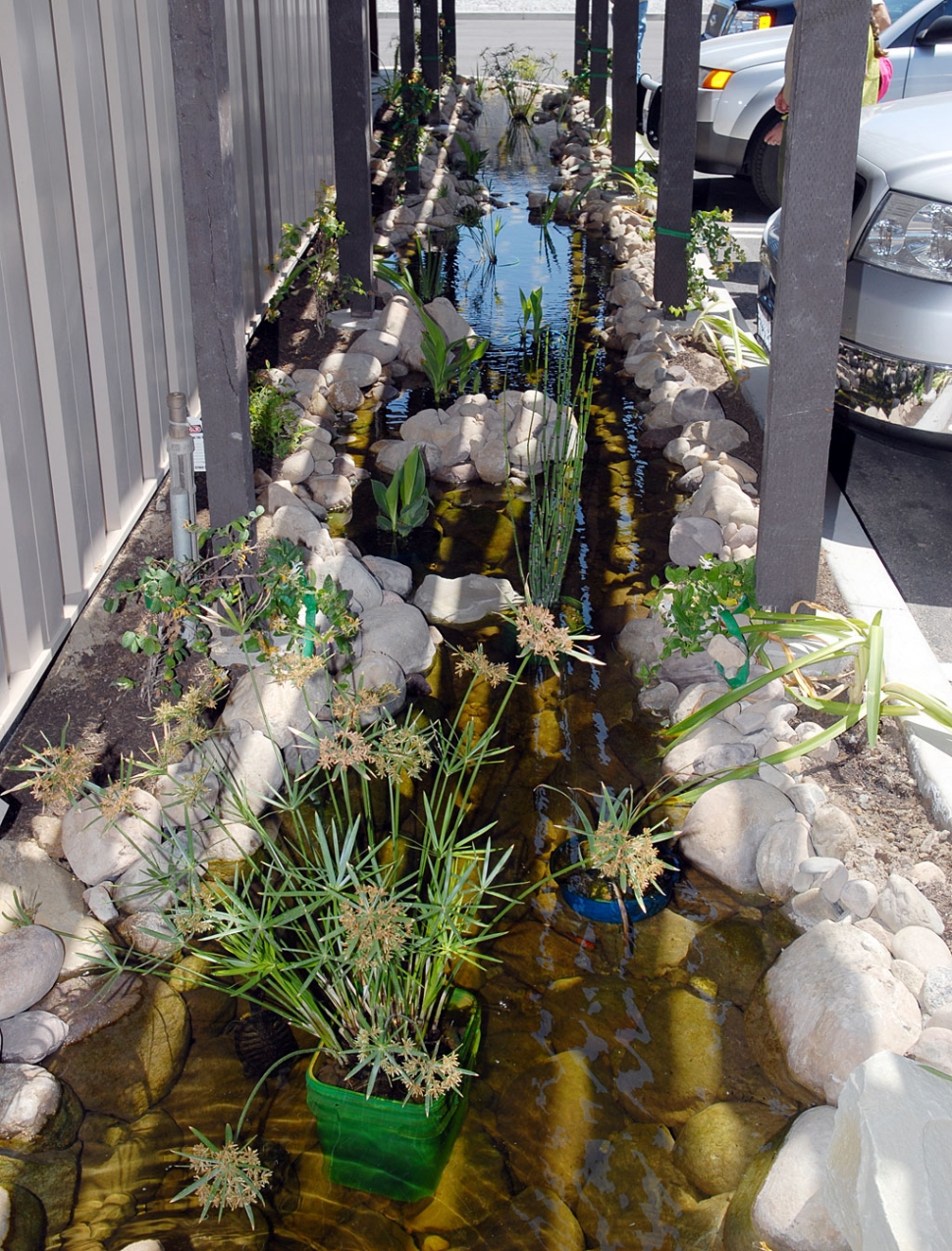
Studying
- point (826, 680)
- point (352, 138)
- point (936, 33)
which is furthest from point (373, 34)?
point (826, 680)

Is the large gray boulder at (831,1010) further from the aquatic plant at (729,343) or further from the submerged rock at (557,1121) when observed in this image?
the aquatic plant at (729,343)

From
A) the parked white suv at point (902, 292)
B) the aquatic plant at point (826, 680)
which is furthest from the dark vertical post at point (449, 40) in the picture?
the aquatic plant at point (826, 680)

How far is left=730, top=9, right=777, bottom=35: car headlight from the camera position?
10.4 m

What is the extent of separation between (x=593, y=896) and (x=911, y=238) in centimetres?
283

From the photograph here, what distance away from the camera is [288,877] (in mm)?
2305

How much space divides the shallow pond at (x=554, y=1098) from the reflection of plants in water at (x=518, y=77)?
12.2m

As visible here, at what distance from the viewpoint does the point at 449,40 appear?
1673cm

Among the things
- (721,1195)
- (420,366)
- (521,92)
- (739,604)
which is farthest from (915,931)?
(521,92)

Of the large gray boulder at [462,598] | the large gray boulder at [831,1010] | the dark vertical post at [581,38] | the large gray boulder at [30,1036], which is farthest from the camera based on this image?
the dark vertical post at [581,38]

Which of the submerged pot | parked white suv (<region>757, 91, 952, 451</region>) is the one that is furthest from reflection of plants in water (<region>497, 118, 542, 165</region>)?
the submerged pot

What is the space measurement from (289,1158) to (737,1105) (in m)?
0.90

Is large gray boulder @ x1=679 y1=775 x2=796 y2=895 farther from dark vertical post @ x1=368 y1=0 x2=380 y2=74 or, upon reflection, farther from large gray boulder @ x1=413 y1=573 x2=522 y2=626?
dark vertical post @ x1=368 y1=0 x2=380 y2=74

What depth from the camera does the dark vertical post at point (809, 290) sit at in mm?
3186

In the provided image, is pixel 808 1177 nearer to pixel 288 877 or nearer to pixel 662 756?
pixel 288 877
